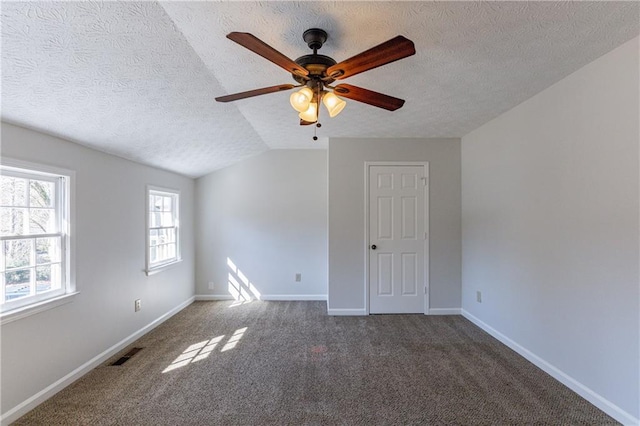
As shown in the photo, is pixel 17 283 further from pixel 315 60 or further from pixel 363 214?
pixel 363 214

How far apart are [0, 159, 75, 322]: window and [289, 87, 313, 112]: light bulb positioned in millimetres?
2057

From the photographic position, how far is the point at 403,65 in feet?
6.84

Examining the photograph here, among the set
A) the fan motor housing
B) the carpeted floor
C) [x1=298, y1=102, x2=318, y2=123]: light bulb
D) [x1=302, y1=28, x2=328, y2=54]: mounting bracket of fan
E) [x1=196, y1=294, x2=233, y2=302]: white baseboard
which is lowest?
the carpeted floor

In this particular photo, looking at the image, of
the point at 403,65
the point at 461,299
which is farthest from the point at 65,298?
the point at 461,299

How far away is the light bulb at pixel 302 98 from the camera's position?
1564mm

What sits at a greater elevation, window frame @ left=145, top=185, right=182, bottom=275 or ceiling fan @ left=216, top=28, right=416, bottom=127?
ceiling fan @ left=216, top=28, right=416, bottom=127

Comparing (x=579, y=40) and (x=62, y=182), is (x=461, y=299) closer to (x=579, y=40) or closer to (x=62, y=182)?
(x=579, y=40)

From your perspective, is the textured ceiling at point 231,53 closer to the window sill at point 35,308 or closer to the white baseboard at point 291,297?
the window sill at point 35,308

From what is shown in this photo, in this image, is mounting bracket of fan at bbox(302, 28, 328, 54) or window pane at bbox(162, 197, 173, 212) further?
window pane at bbox(162, 197, 173, 212)

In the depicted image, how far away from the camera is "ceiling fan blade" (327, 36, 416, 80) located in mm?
1238

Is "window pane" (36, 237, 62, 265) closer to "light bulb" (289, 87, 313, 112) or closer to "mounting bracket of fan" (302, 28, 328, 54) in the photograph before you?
"light bulb" (289, 87, 313, 112)

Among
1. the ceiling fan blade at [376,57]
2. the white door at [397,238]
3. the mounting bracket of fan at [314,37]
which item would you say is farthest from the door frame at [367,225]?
the ceiling fan blade at [376,57]

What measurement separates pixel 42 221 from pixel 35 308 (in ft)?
2.26

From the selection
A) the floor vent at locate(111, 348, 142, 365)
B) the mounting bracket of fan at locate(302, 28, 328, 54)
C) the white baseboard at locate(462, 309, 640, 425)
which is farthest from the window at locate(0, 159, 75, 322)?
the white baseboard at locate(462, 309, 640, 425)
